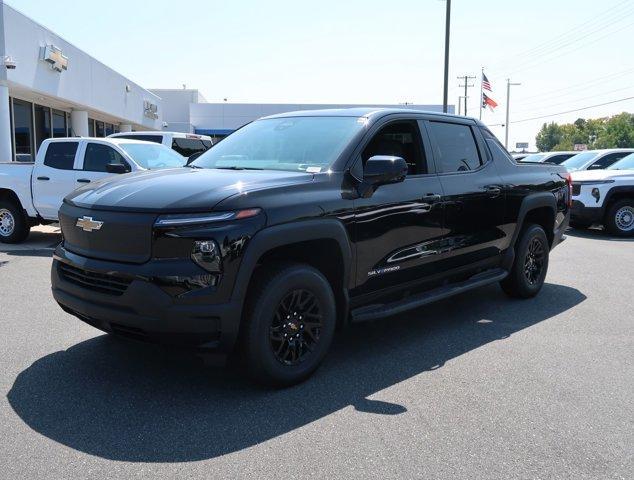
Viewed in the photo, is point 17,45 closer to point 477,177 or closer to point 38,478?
point 477,177

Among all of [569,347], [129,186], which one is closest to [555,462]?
[569,347]

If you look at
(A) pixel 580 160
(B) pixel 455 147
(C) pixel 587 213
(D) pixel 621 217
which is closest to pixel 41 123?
(A) pixel 580 160

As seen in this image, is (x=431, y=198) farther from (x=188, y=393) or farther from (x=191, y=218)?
(x=188, y=393)

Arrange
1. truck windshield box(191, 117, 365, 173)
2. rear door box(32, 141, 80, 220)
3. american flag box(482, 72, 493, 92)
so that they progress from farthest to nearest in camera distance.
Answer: american flag box(482, 72, 493, 92)
rear door box(32, 141, 80, 220)
truck windshield box(191, 117, 365, 173)

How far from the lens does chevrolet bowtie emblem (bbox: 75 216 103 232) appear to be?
376 centimetres

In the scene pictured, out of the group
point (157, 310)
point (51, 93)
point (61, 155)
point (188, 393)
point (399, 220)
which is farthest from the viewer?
point (51, 93)

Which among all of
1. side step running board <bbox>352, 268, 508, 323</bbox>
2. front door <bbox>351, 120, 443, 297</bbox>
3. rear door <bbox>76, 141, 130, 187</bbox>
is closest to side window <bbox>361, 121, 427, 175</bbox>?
front door <bbox>351, 120, 443, 297</bbox>

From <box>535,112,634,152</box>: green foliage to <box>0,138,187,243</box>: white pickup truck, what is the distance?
140 meters

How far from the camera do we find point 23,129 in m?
20.8

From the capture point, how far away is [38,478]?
2.86 metres

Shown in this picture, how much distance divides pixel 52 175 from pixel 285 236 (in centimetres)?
805

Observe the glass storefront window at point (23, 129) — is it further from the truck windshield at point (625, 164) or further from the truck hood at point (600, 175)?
the truck windshield at point (625, 164)

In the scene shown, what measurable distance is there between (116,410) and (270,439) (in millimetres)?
1019

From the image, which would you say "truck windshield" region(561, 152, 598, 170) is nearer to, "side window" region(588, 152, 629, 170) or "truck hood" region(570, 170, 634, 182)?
"side window" region(588, 152, 629, 170)
